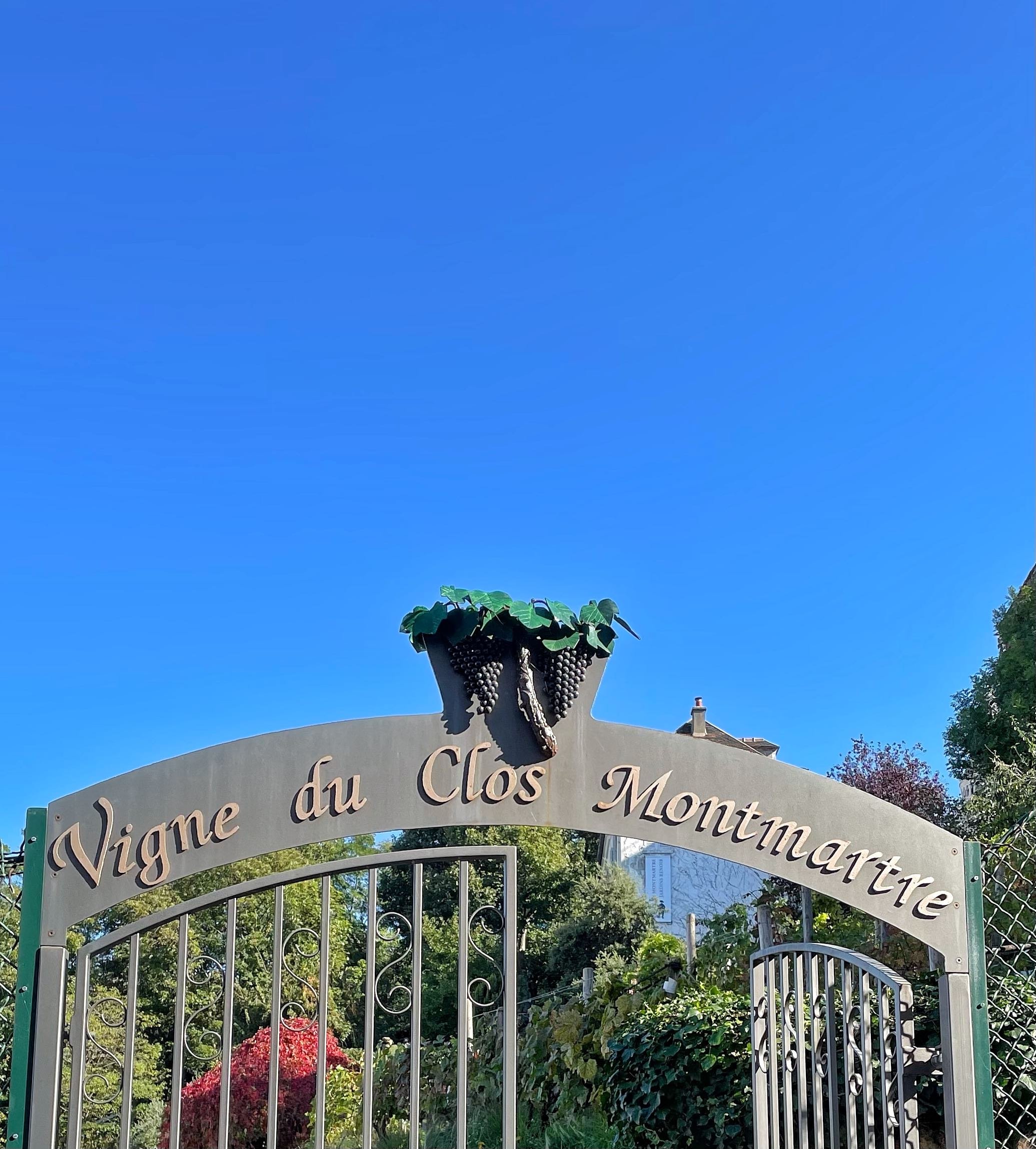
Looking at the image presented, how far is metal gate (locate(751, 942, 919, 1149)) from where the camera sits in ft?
13.2

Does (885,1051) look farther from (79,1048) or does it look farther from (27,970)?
(27,970)

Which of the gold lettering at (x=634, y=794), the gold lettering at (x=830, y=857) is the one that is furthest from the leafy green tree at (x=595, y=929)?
the gold lettering at (x=634, y=794)

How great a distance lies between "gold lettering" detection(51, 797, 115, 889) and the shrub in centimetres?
390

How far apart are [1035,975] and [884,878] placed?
90 centimetres

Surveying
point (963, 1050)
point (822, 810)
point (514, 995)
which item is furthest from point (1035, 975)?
point (514, 995)

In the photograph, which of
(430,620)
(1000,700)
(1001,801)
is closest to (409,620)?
(430,620)

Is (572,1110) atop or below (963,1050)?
below

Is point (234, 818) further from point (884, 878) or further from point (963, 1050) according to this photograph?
point (963, 1050)

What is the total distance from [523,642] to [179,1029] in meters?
1.75

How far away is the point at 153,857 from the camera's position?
3840 millimetres

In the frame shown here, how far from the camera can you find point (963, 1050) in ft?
13.7

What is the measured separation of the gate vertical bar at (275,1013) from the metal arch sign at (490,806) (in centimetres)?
27

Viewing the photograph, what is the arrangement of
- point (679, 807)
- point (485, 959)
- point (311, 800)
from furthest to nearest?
point (485, 959)
point (679, 807)
point (311, 800)

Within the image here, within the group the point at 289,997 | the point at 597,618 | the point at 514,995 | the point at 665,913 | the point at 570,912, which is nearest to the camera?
the point at 514,995
